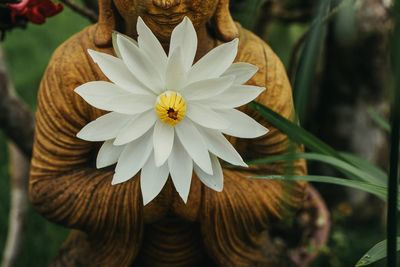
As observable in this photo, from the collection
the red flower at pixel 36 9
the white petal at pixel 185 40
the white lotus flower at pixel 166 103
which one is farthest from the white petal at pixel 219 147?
the red flower at pixel 36 9

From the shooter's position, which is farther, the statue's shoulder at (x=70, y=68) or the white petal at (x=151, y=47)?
the statue's shoulder at (x=70, y=68)

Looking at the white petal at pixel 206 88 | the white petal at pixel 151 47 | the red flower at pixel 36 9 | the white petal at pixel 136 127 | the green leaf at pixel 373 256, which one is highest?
the red flower at pixel 36 9

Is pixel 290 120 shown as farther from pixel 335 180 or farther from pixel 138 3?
pixel 138 3

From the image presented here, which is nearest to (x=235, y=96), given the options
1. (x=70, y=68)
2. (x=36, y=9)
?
(x=70, y=68)

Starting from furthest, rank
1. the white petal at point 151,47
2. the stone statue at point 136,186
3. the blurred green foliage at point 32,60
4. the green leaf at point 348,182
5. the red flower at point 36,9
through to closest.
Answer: the blurred green foliage at point 32,60
the red flower at point 36,9
the stone statue at point 136,186
the green leaf at point 348,182
the white petal at point 151,47

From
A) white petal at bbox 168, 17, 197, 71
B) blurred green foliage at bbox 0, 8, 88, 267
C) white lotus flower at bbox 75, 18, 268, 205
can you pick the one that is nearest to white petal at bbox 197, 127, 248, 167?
white lotus flower at bbox 75, 18, 268, 205

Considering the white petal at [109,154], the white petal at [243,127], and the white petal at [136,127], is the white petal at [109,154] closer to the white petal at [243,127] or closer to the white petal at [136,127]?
the white petal at [136,127]

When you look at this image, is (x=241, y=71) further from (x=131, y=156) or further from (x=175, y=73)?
(x=131, y=156)
